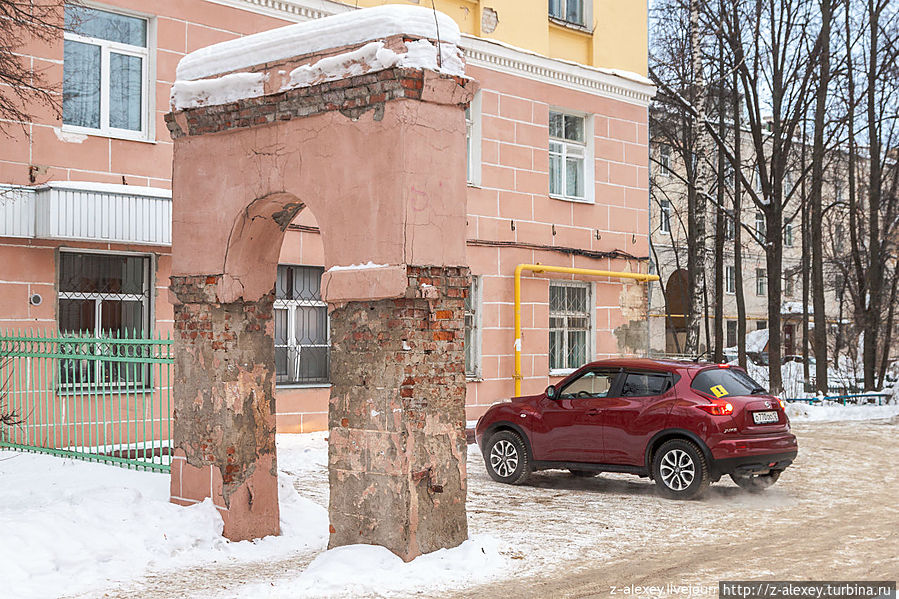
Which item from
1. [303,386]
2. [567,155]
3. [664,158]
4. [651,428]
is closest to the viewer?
[651,428]

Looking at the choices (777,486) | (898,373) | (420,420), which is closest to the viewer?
(420,420)

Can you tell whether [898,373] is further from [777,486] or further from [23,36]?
[23,36]

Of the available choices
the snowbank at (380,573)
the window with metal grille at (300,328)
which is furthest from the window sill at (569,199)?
the snowbank at (380,573)

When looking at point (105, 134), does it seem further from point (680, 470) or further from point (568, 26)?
point (568, 26)

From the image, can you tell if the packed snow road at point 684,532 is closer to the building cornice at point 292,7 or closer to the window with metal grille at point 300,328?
the window with metal grille at point 300,328

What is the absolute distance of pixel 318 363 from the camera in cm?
1708

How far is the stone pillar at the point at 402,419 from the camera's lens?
8.19m

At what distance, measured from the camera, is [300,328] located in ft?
55.2

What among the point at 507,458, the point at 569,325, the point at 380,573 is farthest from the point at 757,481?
the point at 569,325

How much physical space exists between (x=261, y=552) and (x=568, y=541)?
279 centimetres

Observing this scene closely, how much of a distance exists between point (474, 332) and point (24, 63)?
9117 mm

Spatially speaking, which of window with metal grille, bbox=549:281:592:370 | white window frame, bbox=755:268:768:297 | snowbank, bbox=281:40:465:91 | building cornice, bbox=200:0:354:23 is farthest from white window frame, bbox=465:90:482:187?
white window frame, bbox=755:268:768:297

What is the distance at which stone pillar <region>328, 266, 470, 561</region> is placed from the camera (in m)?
8.19

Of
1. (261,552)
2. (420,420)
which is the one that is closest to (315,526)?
(261,552)
